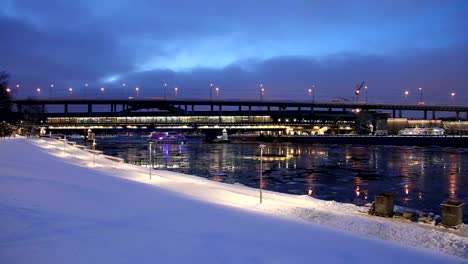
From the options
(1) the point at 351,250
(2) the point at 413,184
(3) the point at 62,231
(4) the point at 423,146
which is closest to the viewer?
(3) the point at 62,231

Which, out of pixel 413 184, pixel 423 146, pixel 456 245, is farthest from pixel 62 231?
pixel 423 146

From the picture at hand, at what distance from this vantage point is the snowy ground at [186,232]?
8133 mm

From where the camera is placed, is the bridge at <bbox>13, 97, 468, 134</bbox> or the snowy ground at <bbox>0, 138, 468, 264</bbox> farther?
the bridge at <bbox>13, 97, 468, 134</bbox>

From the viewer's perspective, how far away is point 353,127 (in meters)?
184

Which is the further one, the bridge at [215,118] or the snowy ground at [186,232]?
the bridge at [215,118]

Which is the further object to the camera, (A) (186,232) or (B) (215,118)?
(B) (215,118)

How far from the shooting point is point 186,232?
9945 mm

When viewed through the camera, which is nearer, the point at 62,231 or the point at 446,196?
the point at 62,231

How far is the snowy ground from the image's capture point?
8.13 metres

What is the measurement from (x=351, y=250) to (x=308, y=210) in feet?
16.2

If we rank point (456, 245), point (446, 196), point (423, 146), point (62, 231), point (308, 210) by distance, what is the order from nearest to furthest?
point (62, 231), point (456, 245), point (308, 210), point (446, 196), point (423, 146)

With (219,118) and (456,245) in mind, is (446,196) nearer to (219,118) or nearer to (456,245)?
(456,245)

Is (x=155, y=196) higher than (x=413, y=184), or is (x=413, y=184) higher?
(x=155, y=196)

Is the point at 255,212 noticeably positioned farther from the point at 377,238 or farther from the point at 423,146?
the point at 423,146
